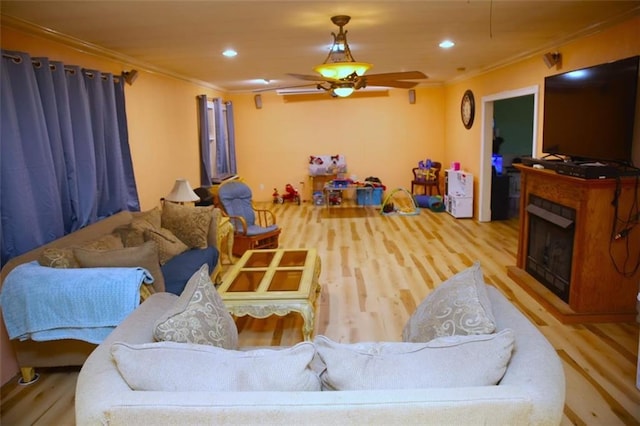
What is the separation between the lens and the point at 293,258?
3.93 m

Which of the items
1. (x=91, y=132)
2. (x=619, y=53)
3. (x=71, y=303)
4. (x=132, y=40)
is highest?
(x=132, y=40)

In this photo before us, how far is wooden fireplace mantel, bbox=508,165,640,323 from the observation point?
333cm

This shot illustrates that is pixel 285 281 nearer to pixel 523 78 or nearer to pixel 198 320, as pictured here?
pixel 198 320

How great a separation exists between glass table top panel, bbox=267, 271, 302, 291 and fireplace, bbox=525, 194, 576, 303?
85.1 inches

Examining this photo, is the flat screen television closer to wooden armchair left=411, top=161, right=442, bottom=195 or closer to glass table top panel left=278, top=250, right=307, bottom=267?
glass table top panel left=278, top=250, right=307, bottom=267

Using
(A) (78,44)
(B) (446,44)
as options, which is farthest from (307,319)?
(B) (446,44)

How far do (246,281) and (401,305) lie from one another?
1.39m

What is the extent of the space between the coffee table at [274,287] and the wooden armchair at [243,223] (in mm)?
1444

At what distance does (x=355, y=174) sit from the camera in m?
9.44

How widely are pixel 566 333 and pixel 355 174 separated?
254 inches

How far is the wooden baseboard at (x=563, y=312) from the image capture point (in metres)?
3.46

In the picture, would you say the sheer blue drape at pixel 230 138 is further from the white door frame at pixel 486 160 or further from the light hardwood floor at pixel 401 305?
the white door frame at pixel 486 160

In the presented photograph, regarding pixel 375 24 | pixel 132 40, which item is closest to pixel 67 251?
pixel 132 40

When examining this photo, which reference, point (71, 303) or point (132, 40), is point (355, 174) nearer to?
point (132, 40)
